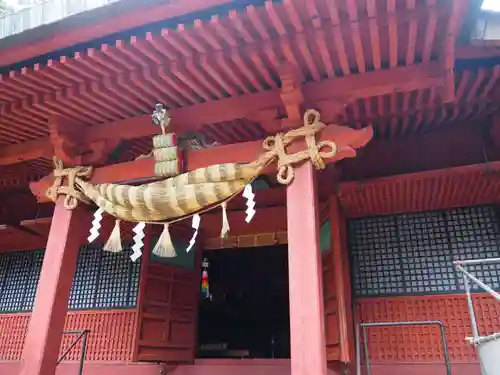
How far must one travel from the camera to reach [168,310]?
6246 mm

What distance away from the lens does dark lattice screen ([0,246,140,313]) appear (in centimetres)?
689

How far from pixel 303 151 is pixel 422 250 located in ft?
9.26

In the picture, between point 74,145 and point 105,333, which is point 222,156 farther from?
point 105,333

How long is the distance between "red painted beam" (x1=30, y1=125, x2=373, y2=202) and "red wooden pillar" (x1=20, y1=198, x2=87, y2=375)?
0.45m

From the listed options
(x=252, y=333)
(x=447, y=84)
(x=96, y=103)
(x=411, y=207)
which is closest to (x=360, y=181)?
(x=411, y=207)

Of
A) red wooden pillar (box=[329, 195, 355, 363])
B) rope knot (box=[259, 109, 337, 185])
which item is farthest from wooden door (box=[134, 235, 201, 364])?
rope knot (box=[259, 109, 337, 185])

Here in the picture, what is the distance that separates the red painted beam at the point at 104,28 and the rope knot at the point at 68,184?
1.28 meters

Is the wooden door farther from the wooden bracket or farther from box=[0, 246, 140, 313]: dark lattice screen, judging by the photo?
the wooden bracket

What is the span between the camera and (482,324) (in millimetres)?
5191

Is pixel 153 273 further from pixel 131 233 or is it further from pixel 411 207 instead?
pixel 411 207

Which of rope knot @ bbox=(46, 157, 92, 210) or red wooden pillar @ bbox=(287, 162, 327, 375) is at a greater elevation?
rope knot @ bbox=(46, 157, 92, 210)

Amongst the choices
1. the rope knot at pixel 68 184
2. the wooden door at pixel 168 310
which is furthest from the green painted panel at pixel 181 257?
the rope knot at pixel 68 184

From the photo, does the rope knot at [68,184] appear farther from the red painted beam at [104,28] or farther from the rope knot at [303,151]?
the rope knot at [303,151]

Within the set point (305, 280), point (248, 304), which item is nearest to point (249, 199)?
point (305, 280)
